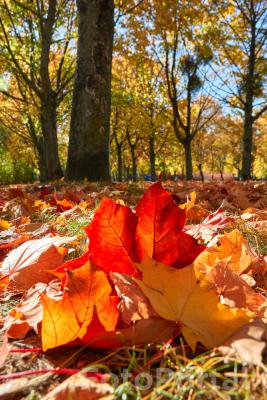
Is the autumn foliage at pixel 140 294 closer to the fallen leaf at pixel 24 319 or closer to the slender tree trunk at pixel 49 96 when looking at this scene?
the fallen leaf at pixel 24 319

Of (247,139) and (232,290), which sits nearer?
(232,290)

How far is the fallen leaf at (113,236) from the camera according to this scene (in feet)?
2.67

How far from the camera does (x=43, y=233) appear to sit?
177 cm

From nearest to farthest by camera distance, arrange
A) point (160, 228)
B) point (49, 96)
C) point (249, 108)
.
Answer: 1. point (160, 228)
2. point (49, 96)
3. point (249, 108)

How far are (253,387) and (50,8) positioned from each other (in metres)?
9.39

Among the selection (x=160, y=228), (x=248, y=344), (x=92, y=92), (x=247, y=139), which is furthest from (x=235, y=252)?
(x=247, y=139)

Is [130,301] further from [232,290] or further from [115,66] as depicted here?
[115,66]

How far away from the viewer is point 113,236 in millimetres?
846

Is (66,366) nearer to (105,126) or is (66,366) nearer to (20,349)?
(20,349)

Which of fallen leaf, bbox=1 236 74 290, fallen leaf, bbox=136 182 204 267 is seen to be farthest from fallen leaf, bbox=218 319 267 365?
fallen leaf, bbox=1 236 74 290

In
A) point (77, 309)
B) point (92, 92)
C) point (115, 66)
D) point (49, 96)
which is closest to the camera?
point (77, 309)

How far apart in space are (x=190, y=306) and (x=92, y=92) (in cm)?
558

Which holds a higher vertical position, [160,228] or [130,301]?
[160,228]

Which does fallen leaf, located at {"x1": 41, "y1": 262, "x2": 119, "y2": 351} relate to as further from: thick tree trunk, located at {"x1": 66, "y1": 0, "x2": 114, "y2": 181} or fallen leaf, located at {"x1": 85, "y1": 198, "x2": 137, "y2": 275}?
thick tree trunk, located at {"x1": 66, "y1": 0, "x2": 114, "y2": 181}
